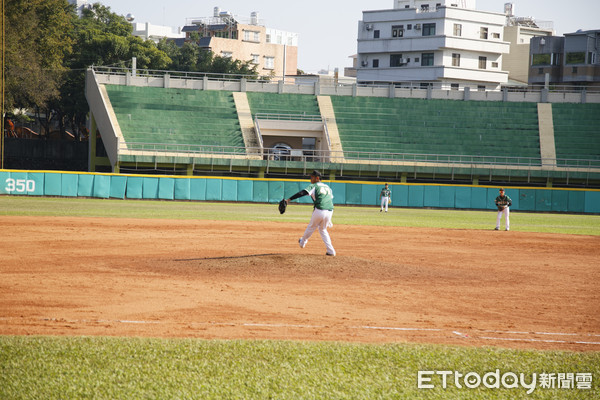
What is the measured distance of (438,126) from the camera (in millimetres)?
53125

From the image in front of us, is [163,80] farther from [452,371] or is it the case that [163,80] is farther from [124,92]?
[452,371]

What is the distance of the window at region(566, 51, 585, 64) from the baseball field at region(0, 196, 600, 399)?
216 ft

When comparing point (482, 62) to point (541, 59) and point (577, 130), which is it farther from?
point (577, 130)

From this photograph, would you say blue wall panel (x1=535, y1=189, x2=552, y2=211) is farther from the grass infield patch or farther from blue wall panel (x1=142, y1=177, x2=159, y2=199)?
the grass infield patch

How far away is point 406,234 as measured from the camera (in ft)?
81.1

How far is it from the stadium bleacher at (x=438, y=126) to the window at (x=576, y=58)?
28.3 meters

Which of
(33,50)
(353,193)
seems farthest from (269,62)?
(353,193)

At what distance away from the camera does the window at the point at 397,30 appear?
3236 inches

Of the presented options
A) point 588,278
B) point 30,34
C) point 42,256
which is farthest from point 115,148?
point 588,278

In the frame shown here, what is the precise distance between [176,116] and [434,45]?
41057 mm

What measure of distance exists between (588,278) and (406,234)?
9.68 metres

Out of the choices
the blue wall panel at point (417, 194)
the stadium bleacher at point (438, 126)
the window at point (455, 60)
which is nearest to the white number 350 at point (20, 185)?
the stadium bleacher at point (438, 126)

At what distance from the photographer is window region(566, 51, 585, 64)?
258 ft

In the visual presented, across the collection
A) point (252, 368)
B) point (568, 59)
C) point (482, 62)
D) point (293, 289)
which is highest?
point (568, 59)
